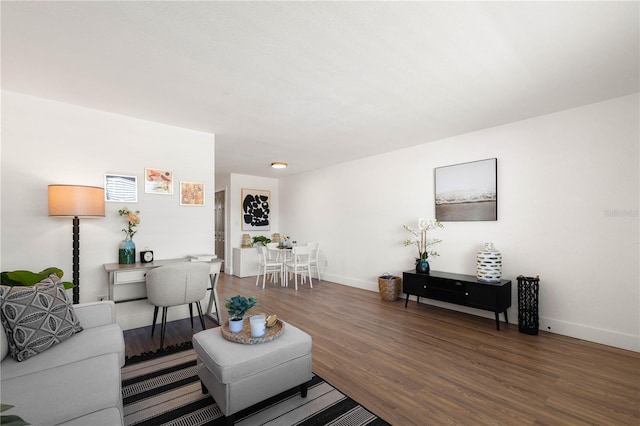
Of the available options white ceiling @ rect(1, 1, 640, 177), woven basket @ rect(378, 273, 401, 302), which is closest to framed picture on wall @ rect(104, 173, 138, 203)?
white ceiling @ rect(1, 1, 640, 177)

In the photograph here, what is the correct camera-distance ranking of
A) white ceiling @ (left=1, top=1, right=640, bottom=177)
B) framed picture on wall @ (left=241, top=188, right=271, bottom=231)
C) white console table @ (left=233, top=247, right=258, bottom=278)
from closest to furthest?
1. white ceiling @ (left=1, top=1, right=640, bottom=177)
2. white console table @ (left=233, top=247, right=258, bottom=278)
3. framed picture on wall @ (left=241, top=188, right=271, bottom=231)

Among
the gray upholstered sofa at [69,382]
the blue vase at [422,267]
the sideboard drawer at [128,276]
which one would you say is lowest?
the gray upholstered sofa at [69,382]

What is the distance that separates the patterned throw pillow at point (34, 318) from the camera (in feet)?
5.74

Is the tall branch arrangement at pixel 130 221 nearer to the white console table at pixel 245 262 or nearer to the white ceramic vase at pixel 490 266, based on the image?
the white console table at pixel 245 262

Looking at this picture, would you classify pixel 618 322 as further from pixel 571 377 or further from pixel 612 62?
pixel 612 62

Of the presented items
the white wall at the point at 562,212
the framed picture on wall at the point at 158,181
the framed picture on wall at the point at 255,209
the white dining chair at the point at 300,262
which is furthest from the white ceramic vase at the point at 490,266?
the framed picture on wall at the point at 255,209

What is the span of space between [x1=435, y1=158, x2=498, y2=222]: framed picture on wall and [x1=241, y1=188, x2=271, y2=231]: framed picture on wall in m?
4.50

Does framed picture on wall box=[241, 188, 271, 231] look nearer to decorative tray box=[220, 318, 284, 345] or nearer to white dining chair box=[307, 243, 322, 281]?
white dining chair box=[307, 243, 322, 281]

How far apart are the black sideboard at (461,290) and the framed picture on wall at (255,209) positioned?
169 inches

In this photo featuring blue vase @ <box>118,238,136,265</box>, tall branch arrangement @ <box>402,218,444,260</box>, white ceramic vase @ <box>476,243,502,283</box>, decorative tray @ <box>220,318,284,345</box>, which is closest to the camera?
decorative tray @ <box>220,318,284,345</box>

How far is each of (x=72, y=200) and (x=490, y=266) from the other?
4.52 metres

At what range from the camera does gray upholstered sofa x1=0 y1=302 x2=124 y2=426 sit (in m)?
1.26

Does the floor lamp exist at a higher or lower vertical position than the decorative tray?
higher

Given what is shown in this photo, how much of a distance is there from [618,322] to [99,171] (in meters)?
5.68
